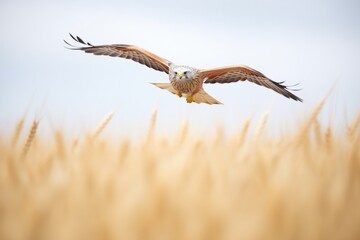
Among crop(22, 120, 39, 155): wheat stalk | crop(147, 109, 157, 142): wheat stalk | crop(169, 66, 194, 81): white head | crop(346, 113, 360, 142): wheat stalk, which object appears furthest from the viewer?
crop(169, 66, 194, 81): white head

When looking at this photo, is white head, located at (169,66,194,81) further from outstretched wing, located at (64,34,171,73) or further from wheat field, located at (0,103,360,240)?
wheat field, located at (0,103,360,240)

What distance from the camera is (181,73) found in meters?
5.29

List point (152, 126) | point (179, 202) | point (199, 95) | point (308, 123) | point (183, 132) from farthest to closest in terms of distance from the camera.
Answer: point (199, 95)
point (152, 126)
point (183, 132)
point (308, 123)
point (179, 202)

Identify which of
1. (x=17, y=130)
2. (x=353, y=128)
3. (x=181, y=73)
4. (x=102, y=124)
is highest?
(x=353, y=128)

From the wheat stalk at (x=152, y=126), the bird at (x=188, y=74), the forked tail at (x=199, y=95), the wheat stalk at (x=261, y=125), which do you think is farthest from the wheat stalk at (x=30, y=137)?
the forked tail at (x=199, y=95)

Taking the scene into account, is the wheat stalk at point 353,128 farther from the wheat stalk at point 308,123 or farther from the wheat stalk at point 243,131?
the wheat stalk at point 243,131

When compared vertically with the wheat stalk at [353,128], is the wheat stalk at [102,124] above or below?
below

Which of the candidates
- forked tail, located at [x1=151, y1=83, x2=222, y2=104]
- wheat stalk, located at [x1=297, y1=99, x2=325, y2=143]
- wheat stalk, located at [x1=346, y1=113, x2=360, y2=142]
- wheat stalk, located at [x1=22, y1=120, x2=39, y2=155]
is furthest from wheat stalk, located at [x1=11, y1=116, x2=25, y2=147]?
forked tail, located at [x1=151, y1=83, x2=222, y2=104]

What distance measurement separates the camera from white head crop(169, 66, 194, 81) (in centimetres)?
530

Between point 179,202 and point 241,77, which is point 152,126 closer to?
point 179,202

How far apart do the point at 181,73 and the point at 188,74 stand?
0.32 ft

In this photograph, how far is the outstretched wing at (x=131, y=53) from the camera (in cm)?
545

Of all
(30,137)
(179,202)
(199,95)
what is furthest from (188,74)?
(179,202)

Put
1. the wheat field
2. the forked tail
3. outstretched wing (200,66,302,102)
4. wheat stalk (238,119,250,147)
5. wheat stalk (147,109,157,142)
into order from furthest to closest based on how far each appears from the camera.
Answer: the forked tail
outstretched wing (200,66,302,102)
wheat stalk (147,109,157,142)
wheat stalk (238,119,250,147)
the wheat field
